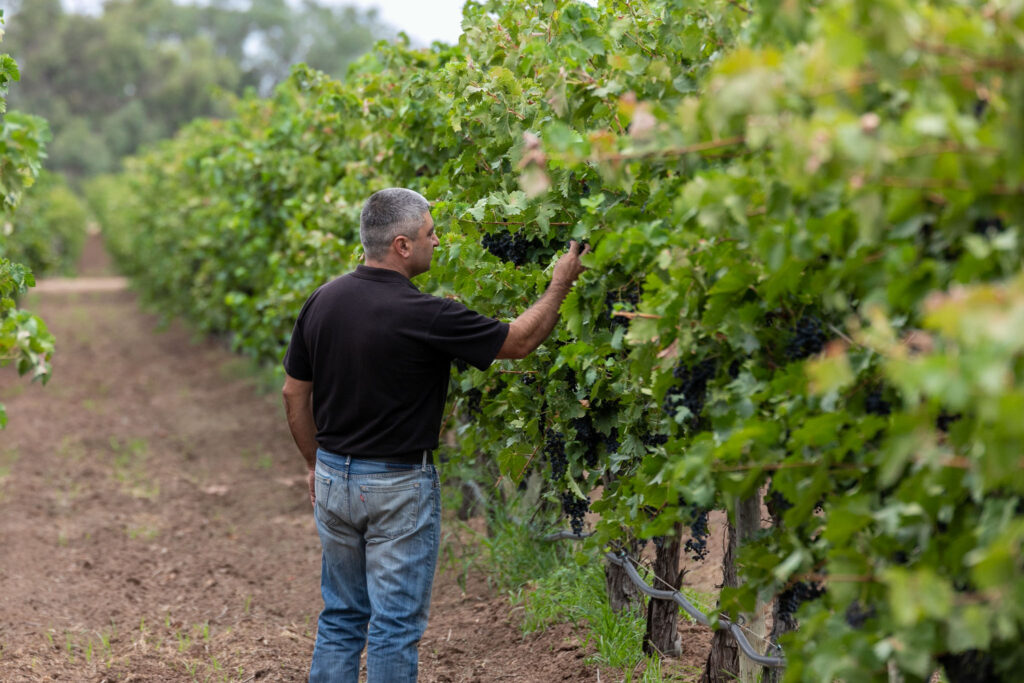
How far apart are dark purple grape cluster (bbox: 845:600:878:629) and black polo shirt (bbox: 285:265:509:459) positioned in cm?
147

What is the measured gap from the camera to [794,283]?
2.18 m

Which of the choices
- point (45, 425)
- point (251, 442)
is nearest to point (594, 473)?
point (251, 442)

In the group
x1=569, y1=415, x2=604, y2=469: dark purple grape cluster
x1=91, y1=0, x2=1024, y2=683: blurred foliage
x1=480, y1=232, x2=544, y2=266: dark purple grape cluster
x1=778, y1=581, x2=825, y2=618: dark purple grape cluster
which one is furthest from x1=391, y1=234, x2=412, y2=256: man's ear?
x1=778, y1=581, x2=825, y2=618: dark purple grape cluster

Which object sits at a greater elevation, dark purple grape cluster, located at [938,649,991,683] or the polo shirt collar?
the polo shirt collar

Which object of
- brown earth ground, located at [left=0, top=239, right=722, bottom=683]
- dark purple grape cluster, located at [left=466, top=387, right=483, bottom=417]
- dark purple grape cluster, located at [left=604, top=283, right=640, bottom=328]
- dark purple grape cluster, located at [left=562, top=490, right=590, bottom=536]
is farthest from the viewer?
brown earth ground, located at [left=0, top=239, right=722, bottom=683]

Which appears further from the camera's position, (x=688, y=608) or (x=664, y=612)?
(x=664, y=612)

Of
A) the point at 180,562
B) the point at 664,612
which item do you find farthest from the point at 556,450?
the point at 180,562

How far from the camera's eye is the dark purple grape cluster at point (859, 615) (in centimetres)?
205

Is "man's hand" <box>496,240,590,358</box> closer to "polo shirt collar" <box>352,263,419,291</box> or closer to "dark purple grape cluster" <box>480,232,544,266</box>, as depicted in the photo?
"polo shirt collar" <box>352,263,419,291</box>

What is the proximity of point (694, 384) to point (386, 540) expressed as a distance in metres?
1.40

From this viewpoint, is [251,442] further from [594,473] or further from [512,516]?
[594,473]

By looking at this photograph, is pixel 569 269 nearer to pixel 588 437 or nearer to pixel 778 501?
A: pixel 588 437

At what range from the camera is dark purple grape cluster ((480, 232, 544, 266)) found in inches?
151

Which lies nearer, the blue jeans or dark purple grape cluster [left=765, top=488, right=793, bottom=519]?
dark purple grape cluster [left=765, top=488, right=793, bottom=519]
